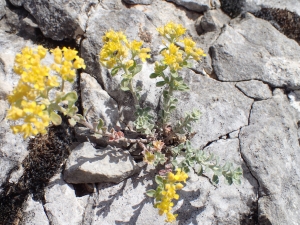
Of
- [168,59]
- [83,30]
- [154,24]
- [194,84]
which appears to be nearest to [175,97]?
[194,84]

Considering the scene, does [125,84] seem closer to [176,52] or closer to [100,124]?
[100,124]

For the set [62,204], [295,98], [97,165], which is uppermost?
[295,98]

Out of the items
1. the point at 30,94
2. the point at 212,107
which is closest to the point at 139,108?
the point at 212,107

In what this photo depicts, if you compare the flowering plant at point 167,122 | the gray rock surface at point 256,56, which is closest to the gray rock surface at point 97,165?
the flowering plant at point 167,122

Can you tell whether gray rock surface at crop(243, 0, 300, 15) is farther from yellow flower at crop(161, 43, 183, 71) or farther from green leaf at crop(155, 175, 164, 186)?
green leaf at crop(155, 175, 164, 186)

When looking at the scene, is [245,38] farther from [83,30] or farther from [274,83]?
[83,30]

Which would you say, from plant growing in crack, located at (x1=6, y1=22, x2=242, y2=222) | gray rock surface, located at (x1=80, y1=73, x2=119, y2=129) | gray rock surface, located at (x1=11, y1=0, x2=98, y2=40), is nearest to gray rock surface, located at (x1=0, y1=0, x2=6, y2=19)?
gray rock surface, located at (x1=11, y1=0, x2=98, y2=40)

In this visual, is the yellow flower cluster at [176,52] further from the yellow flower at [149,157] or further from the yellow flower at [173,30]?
the yellow flower at [149,157]
